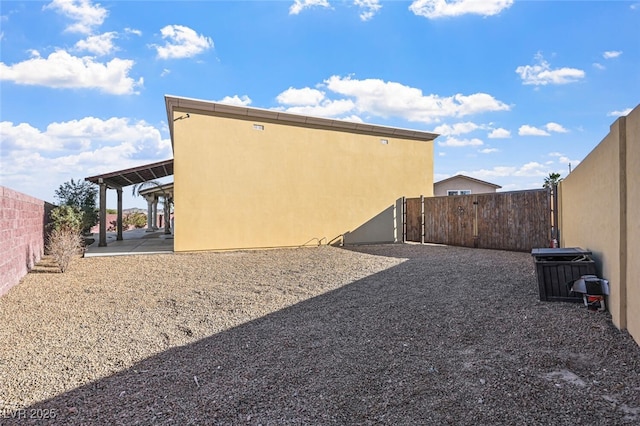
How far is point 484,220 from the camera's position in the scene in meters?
13.3

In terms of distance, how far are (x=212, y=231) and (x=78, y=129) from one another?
30.3 ft

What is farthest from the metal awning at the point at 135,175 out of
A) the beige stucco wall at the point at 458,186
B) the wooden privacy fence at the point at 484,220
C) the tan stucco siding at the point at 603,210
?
the beige stucco wall at the point at 458,186

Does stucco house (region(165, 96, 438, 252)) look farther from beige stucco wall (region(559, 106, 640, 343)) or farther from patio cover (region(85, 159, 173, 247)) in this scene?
beige stucco wall (region(559, 106, 640, 343))

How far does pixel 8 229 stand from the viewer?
23.2 feet

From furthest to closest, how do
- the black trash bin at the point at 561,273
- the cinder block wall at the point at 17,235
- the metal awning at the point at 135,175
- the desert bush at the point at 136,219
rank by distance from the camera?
1. the desert bush at the point at 136,219
2. the metal awning at the point at 135,175
3. the cinder block wall at the point at 17,235
4. the black trash bin at the point at 561,273

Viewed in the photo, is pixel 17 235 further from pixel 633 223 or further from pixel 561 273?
pixel 633 223

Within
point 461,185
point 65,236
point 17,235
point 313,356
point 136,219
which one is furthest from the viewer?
point 136,219

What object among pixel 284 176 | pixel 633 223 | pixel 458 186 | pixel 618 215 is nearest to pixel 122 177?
pixel 284 176

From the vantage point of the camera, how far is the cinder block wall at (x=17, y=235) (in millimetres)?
6727

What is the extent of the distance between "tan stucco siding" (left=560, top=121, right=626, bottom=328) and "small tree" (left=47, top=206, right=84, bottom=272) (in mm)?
10355

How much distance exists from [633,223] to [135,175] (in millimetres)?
15979

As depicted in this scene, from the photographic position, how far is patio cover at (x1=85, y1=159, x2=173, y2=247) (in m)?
13.8

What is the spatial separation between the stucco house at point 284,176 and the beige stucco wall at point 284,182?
3 cm

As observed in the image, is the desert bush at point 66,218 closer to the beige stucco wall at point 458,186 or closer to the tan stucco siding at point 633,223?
the tan stucco siding at point 633,223
